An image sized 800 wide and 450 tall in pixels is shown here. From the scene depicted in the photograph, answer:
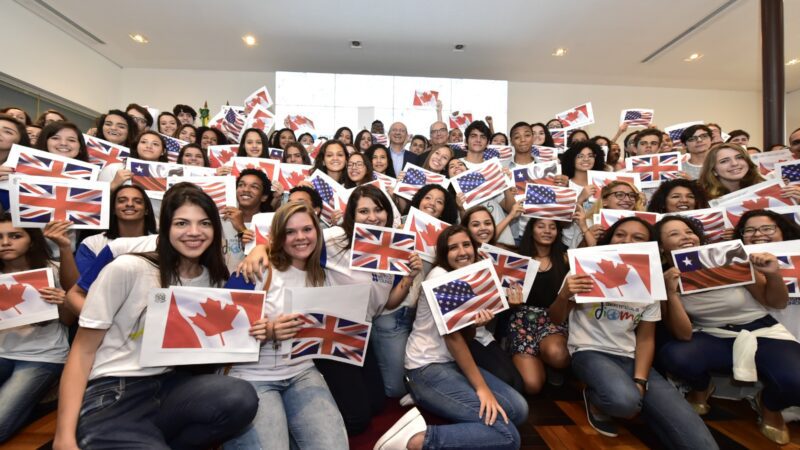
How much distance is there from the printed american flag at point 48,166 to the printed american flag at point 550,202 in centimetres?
330

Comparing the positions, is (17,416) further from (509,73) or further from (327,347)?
Answer: (509,73)

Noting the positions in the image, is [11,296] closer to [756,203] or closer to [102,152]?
[102,152]

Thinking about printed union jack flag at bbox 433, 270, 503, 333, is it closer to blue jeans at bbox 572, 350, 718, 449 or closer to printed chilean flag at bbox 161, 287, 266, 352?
blue jeans at bbox 572, 350, 718, 449

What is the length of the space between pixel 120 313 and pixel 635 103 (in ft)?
40.5

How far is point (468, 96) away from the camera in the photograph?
9297mm

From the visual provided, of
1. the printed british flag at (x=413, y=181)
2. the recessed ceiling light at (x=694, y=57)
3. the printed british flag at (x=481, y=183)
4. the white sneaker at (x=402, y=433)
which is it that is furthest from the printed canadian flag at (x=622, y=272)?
the recessed ceiling light at (x=694, y=57)

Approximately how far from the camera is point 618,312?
2406 millimetres

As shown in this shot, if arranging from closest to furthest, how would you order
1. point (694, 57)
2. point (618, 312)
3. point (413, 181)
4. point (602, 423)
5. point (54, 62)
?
point (602, 423), point (618, 312), point (413, 181), point (54, 62), point (694, 57)

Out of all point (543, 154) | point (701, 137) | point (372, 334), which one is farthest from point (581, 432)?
point (701, 137)

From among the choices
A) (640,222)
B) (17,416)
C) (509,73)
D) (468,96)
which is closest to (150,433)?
(17,416)

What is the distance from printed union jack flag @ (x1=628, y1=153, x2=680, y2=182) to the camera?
12.7 feet

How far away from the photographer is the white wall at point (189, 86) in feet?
30.7

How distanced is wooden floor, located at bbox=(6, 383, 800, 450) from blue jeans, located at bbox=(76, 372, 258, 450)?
77 centimetres

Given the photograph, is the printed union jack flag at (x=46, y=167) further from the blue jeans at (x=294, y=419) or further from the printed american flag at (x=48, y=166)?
the blue jeans at (x=294, y=419)
